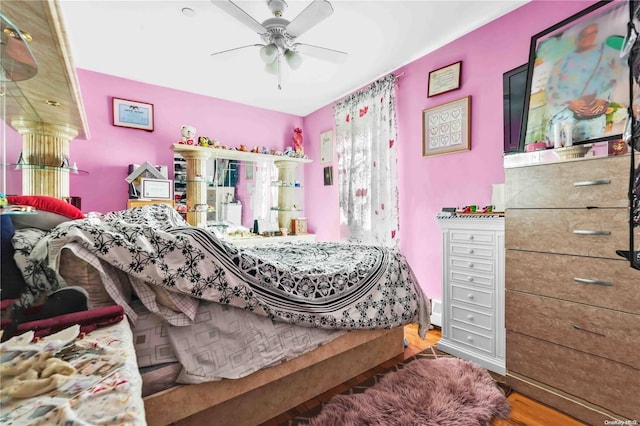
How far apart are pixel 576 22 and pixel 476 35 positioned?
2.45 ft

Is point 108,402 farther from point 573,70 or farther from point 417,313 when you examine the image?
point 573,70

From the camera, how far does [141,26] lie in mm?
2363

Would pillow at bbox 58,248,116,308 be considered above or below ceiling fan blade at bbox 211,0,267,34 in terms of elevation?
below

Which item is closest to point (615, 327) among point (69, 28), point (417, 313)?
point (417, 313)

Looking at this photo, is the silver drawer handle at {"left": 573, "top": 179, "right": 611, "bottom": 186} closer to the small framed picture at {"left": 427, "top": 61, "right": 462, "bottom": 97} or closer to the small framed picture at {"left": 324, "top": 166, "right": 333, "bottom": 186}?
the small framed picture at {"left": 427, "top": 61, "right": 462, "bottom": 97}

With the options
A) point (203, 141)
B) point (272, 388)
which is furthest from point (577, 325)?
point (203, 141)

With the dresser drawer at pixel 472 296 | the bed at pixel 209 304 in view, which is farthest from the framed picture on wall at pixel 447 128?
the bed at pixel 209 304

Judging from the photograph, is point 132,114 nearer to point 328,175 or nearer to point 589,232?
point 328,175

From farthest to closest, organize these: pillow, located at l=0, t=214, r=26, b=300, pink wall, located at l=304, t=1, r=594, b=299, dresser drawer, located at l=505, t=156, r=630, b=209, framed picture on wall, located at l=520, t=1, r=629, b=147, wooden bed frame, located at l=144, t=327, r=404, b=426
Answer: pink wall, located at l=304, t=1, r=594, b=299
framed picture on wall, located at l=520, t=1, r=629, b=147
dresser drawer, located at l=505, t=156, r=630, b=209
wooden bed frame, located at l=144, t=327, r=404, b=426
pillow, located at l=0, t=214, r=26, b=300

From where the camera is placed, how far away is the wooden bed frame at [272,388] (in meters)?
1.13

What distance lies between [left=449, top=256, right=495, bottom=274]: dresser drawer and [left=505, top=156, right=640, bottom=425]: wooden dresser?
0.75 ft

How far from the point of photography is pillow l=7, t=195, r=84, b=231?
1.16m

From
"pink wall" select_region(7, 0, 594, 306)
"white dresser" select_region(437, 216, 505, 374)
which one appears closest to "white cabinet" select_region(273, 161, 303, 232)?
"pink wall" select_region(7, 0, 594, 306)

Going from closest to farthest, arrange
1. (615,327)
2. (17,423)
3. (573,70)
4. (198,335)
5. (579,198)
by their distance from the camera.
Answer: (17,423)
(198,335)
(615,327)
(579,198)
(573,70)
